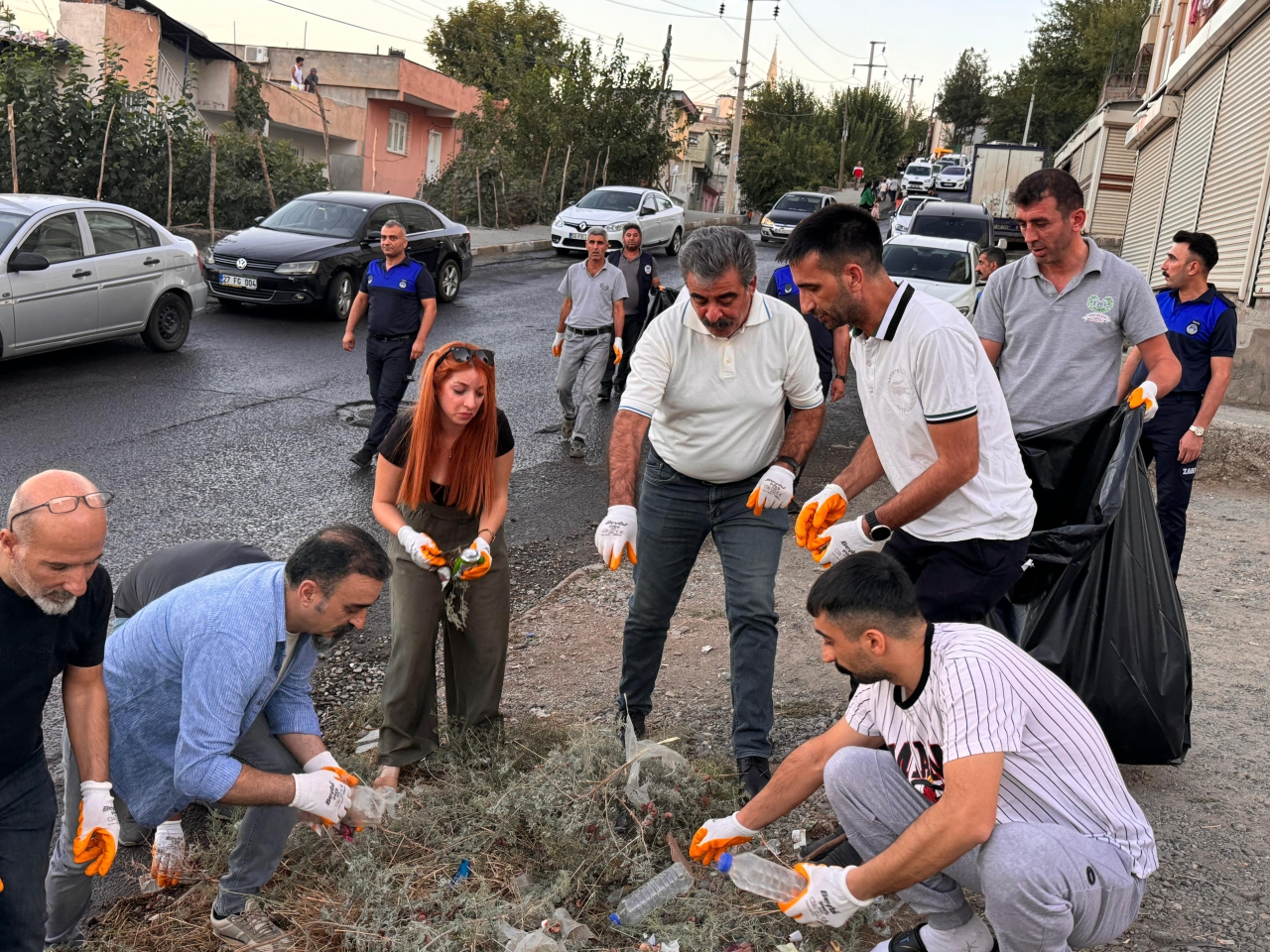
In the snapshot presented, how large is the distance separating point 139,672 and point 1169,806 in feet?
10.8

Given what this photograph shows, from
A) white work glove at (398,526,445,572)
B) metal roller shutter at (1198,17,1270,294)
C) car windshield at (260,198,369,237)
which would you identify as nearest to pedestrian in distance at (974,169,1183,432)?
white work glove at (398,526,445,572)

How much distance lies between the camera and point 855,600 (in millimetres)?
2381

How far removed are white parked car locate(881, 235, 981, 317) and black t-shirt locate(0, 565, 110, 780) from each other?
11.8 m

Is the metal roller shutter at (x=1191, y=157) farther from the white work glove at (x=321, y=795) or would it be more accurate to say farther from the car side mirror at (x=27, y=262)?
the white work glove at (x=321, y=795)

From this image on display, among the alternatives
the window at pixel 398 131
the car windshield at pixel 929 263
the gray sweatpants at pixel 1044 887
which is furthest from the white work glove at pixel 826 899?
the window at pixel 398 131

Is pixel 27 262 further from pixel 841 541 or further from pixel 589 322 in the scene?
pixel 841 541

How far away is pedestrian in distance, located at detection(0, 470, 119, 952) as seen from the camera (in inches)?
93.0

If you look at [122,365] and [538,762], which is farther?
[122,365]

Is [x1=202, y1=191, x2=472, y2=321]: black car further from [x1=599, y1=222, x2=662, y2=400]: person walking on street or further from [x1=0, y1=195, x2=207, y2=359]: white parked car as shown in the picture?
[x1=599, y1=222, x2=662, y2=400]: person walking on street

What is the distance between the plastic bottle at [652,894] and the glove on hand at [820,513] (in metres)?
1.04

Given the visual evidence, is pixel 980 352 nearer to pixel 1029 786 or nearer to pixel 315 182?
pixel 1029 786

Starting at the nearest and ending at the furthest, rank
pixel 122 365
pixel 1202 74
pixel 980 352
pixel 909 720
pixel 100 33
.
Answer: pixel 909 720 < pixel 980 352 < pixel 122 365 < pixel 1202 74 < pixel 100 33

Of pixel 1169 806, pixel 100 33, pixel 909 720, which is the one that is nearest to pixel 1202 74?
pixel 1169 806

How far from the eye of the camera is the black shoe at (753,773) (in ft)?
11.7
